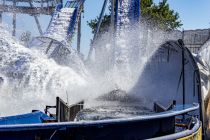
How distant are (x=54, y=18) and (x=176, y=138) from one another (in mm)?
20535

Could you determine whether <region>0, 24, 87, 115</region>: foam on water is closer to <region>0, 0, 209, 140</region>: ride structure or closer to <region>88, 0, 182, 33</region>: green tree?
<region>0, 0, 209, 140</region>: ride structure

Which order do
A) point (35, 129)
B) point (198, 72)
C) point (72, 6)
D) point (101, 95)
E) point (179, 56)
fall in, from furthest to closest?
point (72, 6)
point (101, 95)
point (179, 56)
point (198, 72)
point (35, 129)

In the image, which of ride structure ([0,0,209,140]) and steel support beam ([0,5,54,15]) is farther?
steel support beam ([0,5,54,15])

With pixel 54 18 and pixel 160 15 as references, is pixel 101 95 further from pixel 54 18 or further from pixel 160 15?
pixel 160 15

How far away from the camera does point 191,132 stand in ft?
14.7

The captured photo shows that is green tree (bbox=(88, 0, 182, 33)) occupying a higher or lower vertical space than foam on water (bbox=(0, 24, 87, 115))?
higher

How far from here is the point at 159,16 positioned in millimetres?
29172

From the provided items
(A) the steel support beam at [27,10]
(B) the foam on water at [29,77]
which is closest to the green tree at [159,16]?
(A) the steel support beam at [27,10]

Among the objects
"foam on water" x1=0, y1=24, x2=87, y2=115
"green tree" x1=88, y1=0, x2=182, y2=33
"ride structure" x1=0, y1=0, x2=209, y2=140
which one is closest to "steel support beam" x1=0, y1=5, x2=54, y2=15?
"green tree" x1=88, y1=0, x2=182, y2=33

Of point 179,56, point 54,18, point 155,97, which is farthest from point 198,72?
point 54,18

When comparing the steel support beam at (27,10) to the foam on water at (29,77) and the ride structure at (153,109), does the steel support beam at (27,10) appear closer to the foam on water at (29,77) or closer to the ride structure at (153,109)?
the ride structure at (153,109)

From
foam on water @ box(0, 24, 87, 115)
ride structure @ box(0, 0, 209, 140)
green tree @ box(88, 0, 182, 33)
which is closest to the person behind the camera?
ride structure @ box(0, 0, 209, 140)

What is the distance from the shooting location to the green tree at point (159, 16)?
2866 cm

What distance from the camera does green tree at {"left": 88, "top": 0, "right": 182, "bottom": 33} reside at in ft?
94.0
